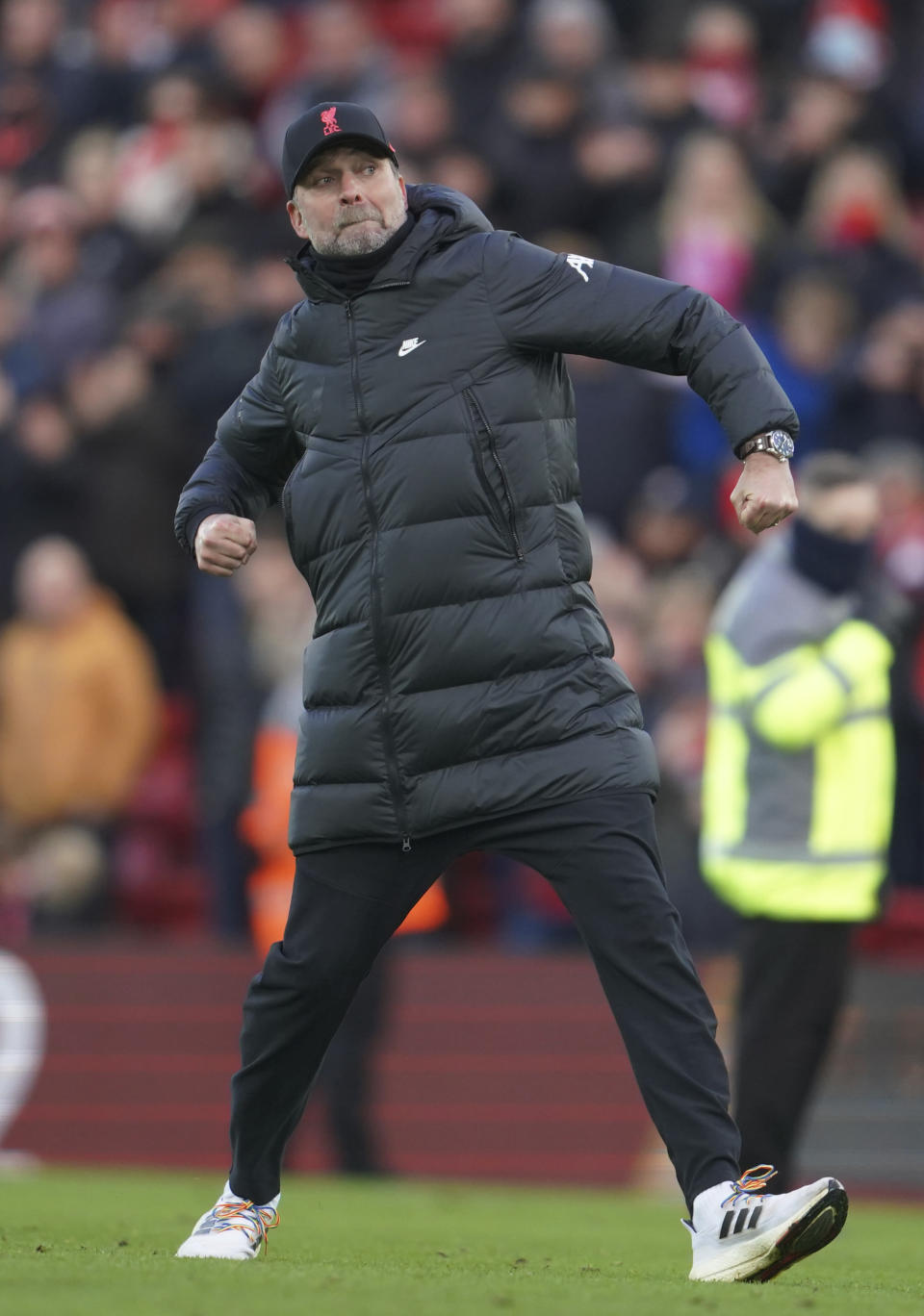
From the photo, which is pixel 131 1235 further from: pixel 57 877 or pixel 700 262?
pixel 700 262

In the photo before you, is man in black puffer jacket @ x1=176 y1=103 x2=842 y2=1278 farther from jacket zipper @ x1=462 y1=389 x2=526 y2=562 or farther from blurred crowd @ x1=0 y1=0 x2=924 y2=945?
blurred crowd @ x1=0 y1=0 x2=924 y2=945

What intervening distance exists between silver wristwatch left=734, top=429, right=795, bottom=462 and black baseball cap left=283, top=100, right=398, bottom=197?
1.04m

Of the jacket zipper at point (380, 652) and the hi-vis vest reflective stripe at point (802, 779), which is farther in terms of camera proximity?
the hi-vis vest reflective stripe at point (802, 779)

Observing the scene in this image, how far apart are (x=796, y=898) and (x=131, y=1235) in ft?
7.35

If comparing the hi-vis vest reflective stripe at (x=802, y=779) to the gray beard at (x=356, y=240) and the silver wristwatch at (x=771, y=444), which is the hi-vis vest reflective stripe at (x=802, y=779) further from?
the gray beard at (x=356, y=240)

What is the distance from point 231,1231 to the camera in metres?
5.32

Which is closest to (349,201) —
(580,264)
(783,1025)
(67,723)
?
(580,264)

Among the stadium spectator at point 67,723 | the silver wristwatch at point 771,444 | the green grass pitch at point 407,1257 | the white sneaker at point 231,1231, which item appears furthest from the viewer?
the stadium spectator at point 67,723

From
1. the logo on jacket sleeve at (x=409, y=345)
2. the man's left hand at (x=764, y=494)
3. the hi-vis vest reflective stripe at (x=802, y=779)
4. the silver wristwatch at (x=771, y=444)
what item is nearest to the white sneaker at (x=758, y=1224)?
the man's left hand at (x=764, y=494)

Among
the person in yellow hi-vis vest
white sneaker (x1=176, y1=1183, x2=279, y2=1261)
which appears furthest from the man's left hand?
the person in yellow hi-vis vest

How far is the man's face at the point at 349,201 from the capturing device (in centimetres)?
522

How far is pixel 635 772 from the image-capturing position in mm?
5211

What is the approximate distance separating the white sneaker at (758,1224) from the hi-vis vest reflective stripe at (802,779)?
2.32 meters

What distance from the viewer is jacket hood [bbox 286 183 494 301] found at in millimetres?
5246
